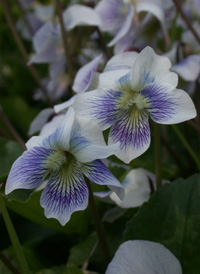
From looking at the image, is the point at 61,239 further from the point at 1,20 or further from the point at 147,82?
the point at 1,20

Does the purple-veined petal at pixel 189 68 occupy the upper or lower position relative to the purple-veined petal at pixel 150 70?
lower

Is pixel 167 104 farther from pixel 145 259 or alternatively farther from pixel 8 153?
pixel 8 153

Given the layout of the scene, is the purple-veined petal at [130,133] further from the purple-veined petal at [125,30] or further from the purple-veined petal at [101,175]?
the purple-veined petal at [125,30]

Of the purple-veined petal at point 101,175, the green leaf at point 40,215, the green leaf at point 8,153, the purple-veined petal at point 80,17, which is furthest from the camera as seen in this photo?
the purple-veined petal at point 80,17

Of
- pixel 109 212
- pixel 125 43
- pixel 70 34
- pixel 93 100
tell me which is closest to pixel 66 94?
pixel 70 34

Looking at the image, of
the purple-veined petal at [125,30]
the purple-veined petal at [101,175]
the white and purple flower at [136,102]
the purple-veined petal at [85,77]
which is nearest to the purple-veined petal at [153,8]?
the purple-veined petal at [125,30]

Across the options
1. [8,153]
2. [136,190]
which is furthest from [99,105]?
[8,153]
